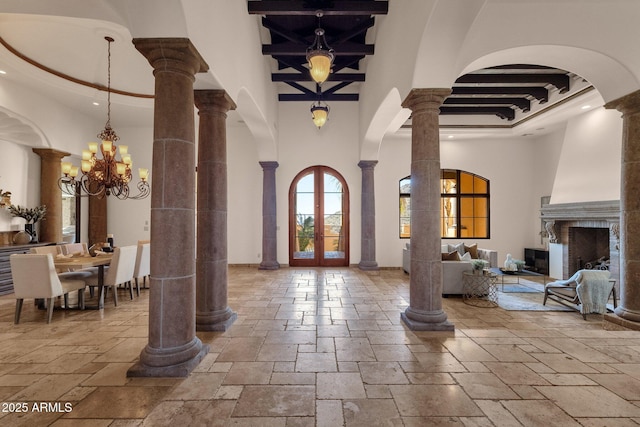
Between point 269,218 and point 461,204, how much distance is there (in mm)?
5748

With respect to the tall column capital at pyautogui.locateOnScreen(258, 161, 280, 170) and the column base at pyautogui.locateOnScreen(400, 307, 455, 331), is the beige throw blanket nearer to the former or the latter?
the column base at pyautogui.locateOnScreen(400, 307, 455, 331)

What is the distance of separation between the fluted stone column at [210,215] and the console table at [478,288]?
13.6 feet

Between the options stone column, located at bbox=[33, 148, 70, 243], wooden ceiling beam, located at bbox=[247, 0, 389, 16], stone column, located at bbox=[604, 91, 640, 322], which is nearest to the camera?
stone column, located at bbox=[604, 91, 640, 322]

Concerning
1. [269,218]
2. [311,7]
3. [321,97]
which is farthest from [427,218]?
[321,97]

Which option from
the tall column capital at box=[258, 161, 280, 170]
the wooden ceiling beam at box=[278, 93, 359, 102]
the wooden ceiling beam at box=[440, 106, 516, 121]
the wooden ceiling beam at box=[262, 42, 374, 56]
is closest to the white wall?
the wooden ceiling beam at box=[440, 106, 516, 121]

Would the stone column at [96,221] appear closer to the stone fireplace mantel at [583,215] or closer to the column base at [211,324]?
the column base at [211,324]

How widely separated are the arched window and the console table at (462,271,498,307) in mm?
3743

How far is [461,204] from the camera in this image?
9266 mm

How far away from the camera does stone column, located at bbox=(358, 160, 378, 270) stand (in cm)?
832

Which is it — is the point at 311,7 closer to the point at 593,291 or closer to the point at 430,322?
the point at 430,322

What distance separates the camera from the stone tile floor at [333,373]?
2.23m

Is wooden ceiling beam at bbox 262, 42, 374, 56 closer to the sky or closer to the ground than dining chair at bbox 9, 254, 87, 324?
closer to the sky

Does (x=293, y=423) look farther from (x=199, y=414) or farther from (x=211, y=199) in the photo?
(x=211, y=199)

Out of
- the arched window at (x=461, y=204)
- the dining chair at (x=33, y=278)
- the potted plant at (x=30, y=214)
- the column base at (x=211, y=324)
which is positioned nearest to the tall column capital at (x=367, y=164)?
the arched window at (x=461, y=204)
